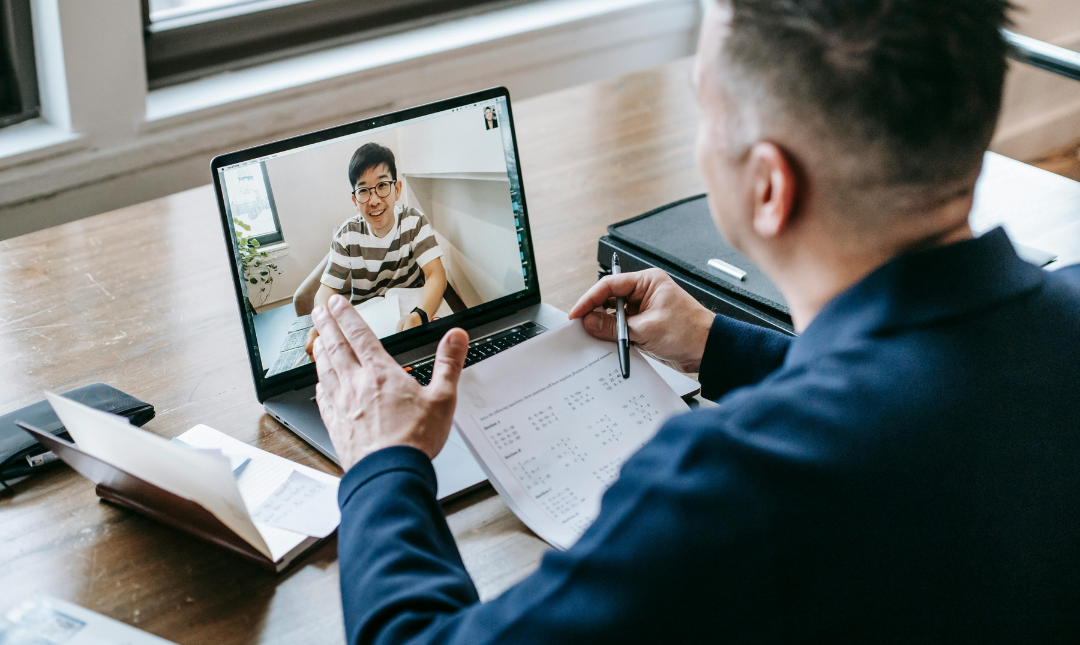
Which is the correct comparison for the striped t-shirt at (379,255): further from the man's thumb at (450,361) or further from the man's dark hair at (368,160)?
the man's thumb at (450,361)

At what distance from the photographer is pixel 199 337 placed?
121 cm

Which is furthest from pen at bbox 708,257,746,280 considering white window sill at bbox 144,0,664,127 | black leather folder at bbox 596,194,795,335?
white window sill at bbox 144,0,664,127

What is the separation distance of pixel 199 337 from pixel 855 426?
934 mm

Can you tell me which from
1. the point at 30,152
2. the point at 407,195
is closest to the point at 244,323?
the point at 407,195

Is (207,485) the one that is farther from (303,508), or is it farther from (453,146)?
(453,146)

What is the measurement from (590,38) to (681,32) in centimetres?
46

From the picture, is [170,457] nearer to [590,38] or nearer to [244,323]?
[244,323]

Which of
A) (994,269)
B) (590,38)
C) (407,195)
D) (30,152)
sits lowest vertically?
(994,269)

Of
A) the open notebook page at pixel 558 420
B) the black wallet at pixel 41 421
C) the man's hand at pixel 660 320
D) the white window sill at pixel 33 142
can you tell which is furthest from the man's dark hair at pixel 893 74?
the white window sill at pixel 33 142

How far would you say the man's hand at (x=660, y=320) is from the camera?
1048mm

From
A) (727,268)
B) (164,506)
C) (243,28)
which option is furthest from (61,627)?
(243,28)

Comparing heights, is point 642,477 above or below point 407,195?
below

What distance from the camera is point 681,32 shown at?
10.8 ft

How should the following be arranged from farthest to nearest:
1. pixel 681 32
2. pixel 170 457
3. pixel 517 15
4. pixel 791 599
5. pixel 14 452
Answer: pixel 681 32, pixel 517 15, pixel 14 452, pixel 170 457, pixel 791 599
